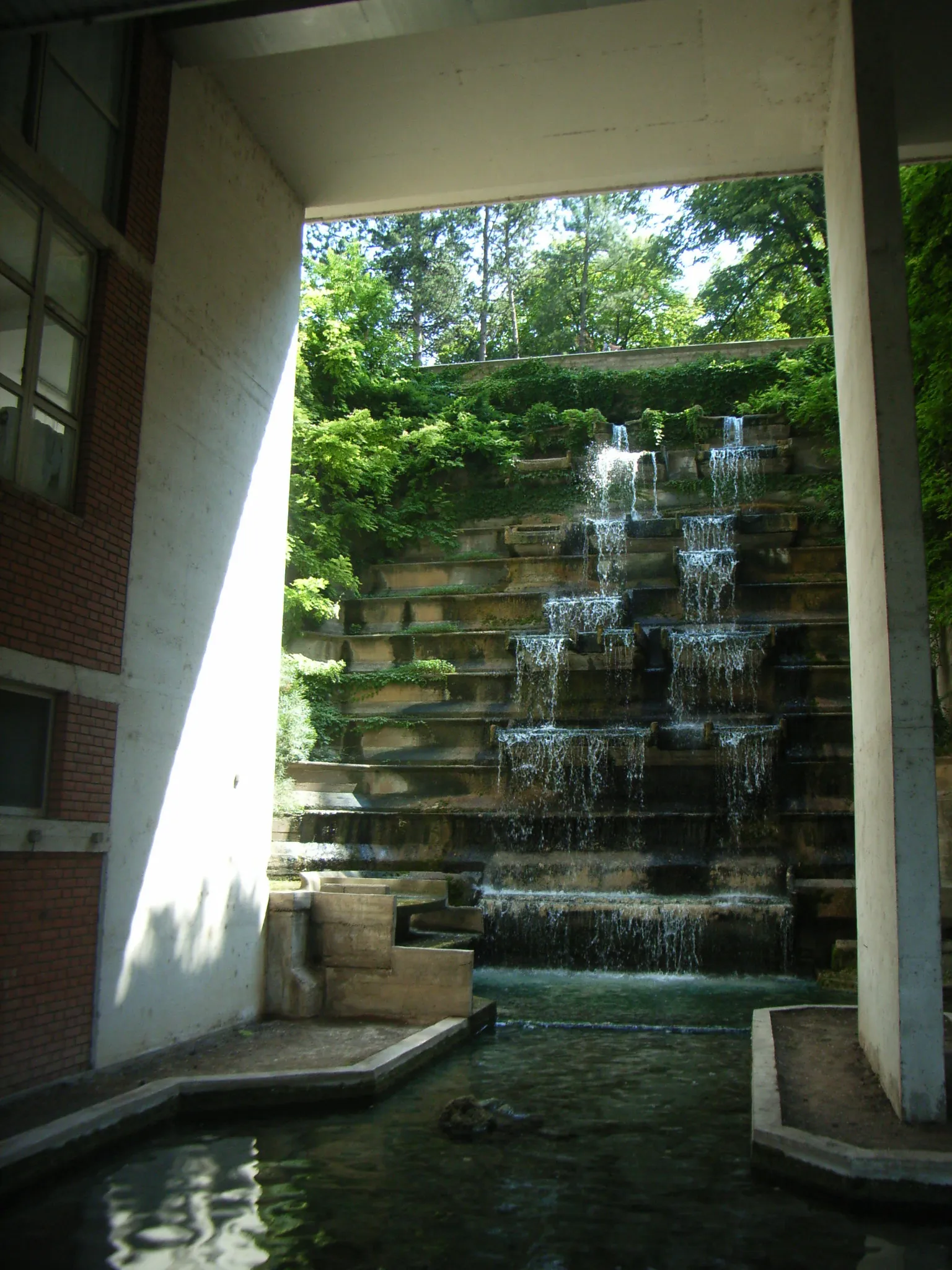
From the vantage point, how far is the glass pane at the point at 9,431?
6.27 m

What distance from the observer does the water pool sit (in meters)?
4.41

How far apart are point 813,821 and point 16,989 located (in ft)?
36.3

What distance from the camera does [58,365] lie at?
22.4 ft

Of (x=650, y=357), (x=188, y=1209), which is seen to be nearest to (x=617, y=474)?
(x=650, y=357)

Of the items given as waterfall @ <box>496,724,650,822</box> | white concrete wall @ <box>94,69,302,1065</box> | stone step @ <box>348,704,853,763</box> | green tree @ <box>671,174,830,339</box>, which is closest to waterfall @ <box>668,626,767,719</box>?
stone step @ <box>348,704,853,763</box>

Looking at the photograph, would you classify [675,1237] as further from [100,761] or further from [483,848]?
[483,848]

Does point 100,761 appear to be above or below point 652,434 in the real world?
below

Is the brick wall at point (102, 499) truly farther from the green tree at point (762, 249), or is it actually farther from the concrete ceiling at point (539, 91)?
the green tree at point (762, 249)

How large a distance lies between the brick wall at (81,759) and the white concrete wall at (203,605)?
0.46 feet

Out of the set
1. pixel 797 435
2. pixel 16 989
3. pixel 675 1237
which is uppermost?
pixel 797 435

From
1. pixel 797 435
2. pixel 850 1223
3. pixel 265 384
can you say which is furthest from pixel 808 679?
pixel 850 1223

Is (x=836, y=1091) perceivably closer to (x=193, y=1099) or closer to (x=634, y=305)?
(x=193, y=1099)

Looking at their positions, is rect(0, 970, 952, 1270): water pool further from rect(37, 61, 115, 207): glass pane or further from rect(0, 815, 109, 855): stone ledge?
rect(37, 61, 115, 207): glass pane

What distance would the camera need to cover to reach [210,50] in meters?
7.95
